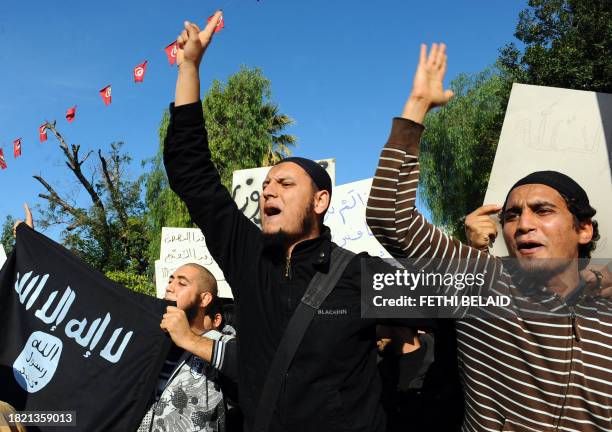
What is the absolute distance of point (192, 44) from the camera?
2.16 metres

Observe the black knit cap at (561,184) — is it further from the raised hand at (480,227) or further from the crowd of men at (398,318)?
the raised hand at (480,227)

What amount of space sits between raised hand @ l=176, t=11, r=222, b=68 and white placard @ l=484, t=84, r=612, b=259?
5.05 feet

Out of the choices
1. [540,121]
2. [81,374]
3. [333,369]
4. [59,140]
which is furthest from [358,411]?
[59,140]

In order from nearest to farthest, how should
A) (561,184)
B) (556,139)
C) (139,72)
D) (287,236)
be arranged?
(561,184)
(287,236)
(556,139)
(139,72)

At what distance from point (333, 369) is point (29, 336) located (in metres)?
1.90

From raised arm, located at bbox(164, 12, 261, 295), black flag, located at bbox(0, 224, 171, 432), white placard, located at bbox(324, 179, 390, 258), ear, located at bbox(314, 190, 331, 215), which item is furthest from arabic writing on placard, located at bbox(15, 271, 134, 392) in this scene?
white placard, located at bbox(324, 179, 390, 258)

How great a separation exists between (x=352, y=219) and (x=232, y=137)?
15.1 m

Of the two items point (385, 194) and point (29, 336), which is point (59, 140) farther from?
point (385, 194)

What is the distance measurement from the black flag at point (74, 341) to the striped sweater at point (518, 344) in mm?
1762

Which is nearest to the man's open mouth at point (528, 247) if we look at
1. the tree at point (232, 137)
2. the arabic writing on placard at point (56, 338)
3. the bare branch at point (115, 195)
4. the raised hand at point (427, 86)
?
the raised hand at point (427, 86)

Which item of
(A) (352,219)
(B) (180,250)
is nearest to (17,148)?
(B) (180,250)

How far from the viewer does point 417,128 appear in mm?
1506

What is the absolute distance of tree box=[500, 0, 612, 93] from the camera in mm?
Answer: 12742

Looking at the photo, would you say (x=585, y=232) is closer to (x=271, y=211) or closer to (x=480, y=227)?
(x=480, y=227)
